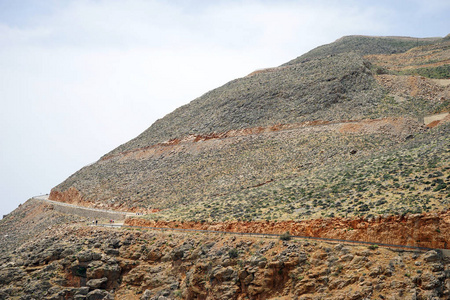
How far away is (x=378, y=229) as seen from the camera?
72.4 feet

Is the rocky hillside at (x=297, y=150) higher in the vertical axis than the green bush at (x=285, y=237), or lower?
higher

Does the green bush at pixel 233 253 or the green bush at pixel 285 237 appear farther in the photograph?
the green bush at pixel 233 253

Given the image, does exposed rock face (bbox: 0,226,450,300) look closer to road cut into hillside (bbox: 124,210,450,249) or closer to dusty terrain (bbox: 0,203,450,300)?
dusty terrain (bbox: 0,203,450,300)

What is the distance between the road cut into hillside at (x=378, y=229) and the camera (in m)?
20.0

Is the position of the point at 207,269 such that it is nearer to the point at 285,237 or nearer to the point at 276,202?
the point at 285,237

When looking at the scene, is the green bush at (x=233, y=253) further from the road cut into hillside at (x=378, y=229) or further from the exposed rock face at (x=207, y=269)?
the road cut into hillside at (x=378, y=229)

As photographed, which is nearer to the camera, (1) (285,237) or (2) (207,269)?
(1) (285,237)

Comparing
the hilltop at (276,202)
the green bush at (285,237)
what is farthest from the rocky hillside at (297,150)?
the green bush at (285,237)

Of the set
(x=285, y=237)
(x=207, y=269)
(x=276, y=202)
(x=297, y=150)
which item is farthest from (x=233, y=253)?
(x=297, y=150)

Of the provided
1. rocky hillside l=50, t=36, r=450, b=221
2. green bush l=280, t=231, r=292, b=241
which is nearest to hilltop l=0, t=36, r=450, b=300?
green bush l=280, t=231, r=292, b=241

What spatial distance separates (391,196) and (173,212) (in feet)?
61.6

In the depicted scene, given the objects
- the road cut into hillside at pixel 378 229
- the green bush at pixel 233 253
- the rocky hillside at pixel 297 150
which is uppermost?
the rocky hillside at pixel 297 150

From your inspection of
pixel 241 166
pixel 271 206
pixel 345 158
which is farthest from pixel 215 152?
pixel 271 206

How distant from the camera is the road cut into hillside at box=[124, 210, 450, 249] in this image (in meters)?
20.0
